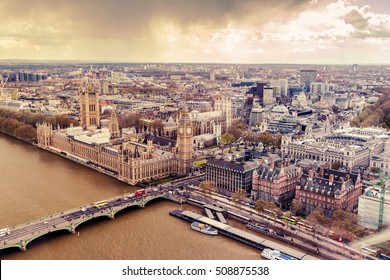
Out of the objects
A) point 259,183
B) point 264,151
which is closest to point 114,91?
point 264,151

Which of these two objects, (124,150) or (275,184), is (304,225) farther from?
(124,150)

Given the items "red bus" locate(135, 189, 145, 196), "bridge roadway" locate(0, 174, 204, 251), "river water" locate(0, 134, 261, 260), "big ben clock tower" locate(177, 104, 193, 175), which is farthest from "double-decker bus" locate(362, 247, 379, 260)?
"big ben clock tower" locate(177, 104, 193, 175)

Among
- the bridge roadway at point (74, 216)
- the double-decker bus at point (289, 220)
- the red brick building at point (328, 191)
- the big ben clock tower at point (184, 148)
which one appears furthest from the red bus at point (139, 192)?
the red brick building at point (328, 191)

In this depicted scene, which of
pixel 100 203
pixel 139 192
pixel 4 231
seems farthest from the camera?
pixel 139 192

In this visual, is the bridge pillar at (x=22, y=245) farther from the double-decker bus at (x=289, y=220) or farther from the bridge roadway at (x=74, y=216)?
the double-decker bus at (x=289, y=220)

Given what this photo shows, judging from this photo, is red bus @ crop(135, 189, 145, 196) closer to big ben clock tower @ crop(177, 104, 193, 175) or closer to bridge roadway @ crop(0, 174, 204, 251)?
bridge roadway @ crop(0, 174, 204, 251)

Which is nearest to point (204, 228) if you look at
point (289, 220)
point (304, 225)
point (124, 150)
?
point (289, 220)

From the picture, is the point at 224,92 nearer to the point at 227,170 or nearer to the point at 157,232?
the point at 227,170

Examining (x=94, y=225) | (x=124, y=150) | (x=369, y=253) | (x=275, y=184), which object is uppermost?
(x=124, y=150)
